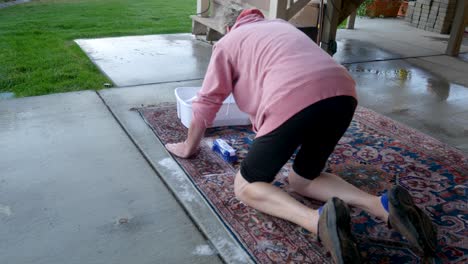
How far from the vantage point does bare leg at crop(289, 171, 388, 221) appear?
1981 millimetres

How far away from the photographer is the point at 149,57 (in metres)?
5.13

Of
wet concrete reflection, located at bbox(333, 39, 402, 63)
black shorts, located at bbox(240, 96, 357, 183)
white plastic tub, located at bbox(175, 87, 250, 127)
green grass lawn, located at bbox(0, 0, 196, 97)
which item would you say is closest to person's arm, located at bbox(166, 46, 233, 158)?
black shorts, located at bbox(240, 96, 357, 183)

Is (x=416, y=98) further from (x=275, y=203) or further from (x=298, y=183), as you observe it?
(x=275, y=203)

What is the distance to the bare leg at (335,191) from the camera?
6.50ft

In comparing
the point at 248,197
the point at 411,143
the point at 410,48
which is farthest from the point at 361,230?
the point at 410,48

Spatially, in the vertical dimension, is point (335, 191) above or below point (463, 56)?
above

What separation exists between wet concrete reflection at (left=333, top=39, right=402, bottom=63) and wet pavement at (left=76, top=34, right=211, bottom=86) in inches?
68.6

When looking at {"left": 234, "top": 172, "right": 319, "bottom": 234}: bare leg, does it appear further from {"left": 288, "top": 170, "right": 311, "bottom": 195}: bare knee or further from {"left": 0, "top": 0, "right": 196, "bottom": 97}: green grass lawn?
{"left": 0, "top": 0, "right": 196, "bottom": 97}: green grass lawn

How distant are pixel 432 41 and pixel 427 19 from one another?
3.83 ft

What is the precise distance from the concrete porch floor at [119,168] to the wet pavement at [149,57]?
22 millimetres

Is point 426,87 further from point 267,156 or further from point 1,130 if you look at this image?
point 1,130

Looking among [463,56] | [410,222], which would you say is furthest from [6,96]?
[463,56]

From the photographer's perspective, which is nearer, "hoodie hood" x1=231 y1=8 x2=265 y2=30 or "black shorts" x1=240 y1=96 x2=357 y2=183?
"black shorts" x1=240 y1=96 x2=357 y2=183

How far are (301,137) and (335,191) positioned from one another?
0.47 meters
